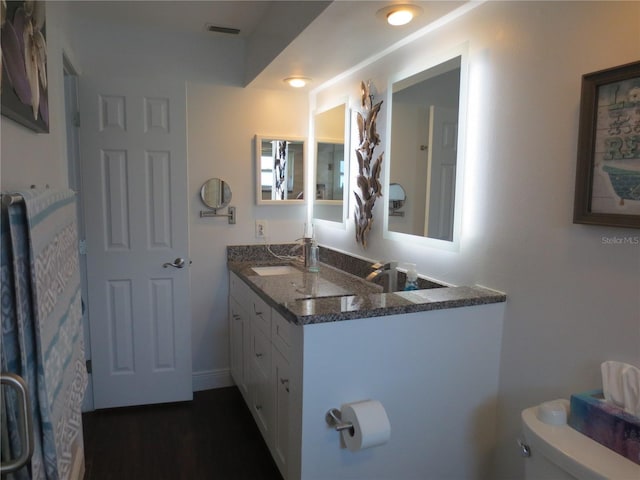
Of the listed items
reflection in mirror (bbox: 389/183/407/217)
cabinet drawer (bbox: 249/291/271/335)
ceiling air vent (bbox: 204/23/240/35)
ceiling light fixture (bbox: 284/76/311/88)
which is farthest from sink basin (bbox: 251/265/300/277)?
ceiling air vent (bbox: 204/23/240/35)

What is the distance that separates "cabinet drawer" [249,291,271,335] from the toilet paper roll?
69cm

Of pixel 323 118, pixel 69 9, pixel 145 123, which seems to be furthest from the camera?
pixel 323 118

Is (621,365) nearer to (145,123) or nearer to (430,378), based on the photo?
(430,378)

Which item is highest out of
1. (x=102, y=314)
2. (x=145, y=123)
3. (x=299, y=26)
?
(x=299, y=26)

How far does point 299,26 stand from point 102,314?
6.55 feet

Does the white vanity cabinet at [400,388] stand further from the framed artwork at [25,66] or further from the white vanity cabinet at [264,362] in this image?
the framed artwork at [25,66]

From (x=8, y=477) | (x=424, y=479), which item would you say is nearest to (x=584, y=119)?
(x=424, y=479)

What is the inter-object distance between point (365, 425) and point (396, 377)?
9.2 inches

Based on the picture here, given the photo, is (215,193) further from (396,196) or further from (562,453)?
(562,453)

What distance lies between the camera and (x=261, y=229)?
3068 mm

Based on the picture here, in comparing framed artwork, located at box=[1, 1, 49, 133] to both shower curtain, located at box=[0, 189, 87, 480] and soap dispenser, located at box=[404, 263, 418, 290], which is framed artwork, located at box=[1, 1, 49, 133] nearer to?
shower curtain, located at box=[0, 189, 87, 480]

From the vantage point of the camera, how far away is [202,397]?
2.89 meters

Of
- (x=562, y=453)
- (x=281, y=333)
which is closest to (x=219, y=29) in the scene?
(x=281, y=333)

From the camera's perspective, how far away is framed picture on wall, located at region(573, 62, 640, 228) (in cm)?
114
